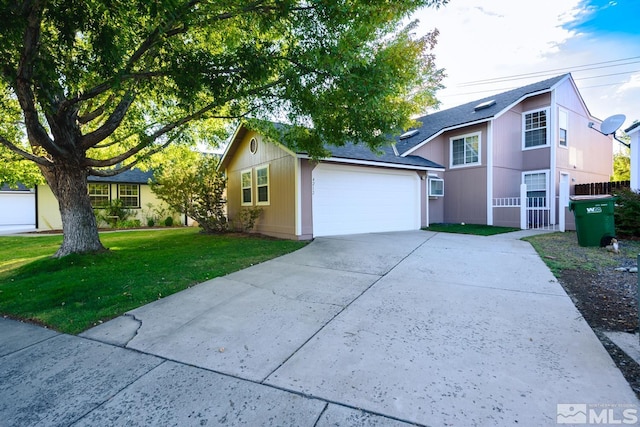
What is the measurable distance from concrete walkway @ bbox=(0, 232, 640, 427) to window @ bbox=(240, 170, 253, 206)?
7.91m

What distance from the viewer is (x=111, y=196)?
1889cm

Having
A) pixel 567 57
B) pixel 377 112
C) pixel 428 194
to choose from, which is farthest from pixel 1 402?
pixel 567 57

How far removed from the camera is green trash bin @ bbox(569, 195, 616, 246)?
7781 mm

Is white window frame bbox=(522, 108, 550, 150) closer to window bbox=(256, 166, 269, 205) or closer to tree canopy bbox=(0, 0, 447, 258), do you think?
tree canopy bbox=(0, 0, 447, 258)

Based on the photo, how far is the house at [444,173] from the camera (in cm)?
1016

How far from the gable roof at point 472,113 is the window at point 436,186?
1.69 m

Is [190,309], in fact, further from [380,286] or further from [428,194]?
[428,194]

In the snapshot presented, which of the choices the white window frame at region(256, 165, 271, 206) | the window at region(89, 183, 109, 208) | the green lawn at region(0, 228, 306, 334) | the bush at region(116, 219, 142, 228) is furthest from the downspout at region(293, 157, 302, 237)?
the window at region(89, 183, 109, 208)

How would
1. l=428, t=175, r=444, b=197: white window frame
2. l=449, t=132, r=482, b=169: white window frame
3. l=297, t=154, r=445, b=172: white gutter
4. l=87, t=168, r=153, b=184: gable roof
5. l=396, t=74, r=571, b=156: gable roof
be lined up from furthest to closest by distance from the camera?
l=87, t=168, r=153, b=184: gable roof → l=428, t=175, r=444, b=197: white window frame → l=449, t=132, r=482, b=169: white window frame → l=396, t=74, r=571, b=156: gable roof → l=297, t=154, r=445, b=172: white gutter

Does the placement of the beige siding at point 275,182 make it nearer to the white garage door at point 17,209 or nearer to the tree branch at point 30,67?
the tree branch at point 30,67

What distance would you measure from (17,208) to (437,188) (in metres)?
27.3

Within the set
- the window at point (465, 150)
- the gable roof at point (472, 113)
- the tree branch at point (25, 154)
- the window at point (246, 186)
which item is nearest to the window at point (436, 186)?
the window at point (465, 150)

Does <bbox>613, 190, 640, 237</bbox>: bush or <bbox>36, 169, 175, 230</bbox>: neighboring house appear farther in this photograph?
<bbox>36, 169, 175, 230</bbox>: neighboring house

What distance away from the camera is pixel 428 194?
13.7 metres
